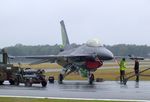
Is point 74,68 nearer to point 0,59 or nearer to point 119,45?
point 0,59

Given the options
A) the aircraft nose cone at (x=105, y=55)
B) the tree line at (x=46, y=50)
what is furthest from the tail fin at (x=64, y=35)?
the tree line at (x=46, y=50)

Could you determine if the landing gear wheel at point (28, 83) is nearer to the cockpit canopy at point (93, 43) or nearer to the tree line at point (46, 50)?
the cockpit canopy at point (93, 43)

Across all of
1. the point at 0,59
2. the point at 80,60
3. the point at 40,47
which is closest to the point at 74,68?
the point at 80,60

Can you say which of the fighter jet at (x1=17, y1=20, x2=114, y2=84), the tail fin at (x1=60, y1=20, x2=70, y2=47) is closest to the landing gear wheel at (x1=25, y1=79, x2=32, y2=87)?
the fighter jet at (x1=17, y1=20, x2=114, y2=84)

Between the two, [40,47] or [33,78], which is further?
[40,47]

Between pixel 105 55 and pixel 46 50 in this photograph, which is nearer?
pixel 105 55

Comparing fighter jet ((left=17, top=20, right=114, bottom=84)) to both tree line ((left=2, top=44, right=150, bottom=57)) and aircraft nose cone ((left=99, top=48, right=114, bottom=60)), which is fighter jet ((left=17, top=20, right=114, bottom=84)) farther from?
tree line ((left=2, top=44, right=150, bottom=57))

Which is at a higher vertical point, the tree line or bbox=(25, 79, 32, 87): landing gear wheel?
the tree line

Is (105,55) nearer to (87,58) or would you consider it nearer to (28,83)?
(87,58)

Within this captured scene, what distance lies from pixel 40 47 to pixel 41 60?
92691 millimetres

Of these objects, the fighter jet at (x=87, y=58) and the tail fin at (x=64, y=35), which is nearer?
the fighter jet at (x=87, y=58)

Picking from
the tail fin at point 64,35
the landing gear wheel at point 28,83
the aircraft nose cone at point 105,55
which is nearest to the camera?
the landing gear wheel at point 28,83

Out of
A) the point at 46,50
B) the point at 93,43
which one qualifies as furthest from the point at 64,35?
the point at 46,50

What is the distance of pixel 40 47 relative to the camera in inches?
5379
